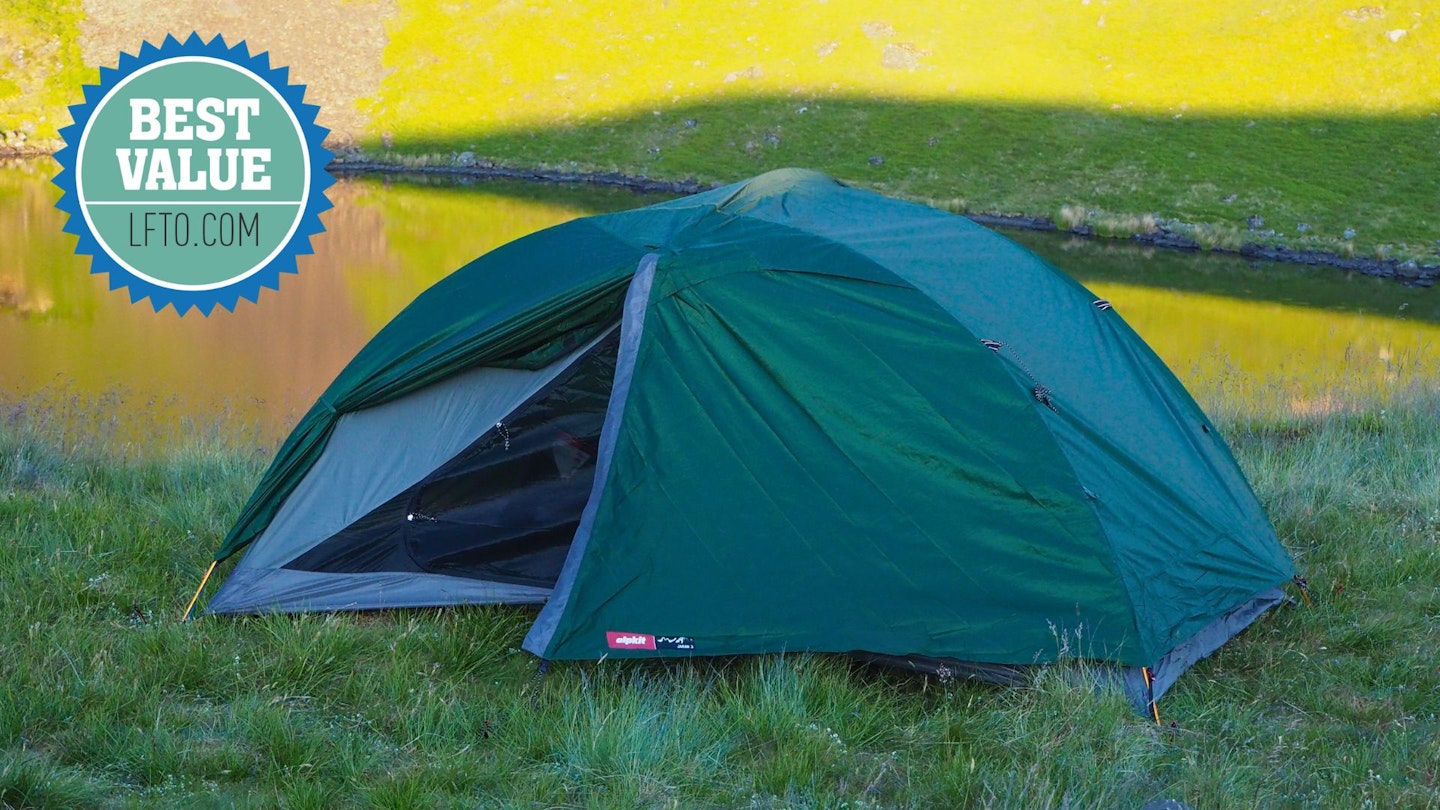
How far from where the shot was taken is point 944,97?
4216cm

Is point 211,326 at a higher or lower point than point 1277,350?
higher

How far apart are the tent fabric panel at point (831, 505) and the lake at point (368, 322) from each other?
23.1ft

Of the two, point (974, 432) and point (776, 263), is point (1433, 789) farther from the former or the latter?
point (776, 263)

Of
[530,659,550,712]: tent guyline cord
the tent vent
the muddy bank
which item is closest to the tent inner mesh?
[530,659,550,712]: tent guyline cord

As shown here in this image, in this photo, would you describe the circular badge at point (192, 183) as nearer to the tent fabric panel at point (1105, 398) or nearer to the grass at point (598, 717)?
the grass at point (598, 717)

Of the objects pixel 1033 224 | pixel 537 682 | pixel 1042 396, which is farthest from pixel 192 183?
pixel 1042 396

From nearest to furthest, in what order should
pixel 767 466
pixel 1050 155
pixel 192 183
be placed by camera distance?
pixel 767 466 < pixel 192 183 < pixel 1050 155

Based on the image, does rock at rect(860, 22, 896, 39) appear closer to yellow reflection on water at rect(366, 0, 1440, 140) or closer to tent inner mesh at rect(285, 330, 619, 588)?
yellow reflection on water at rect(366, 0, 1440, 140)

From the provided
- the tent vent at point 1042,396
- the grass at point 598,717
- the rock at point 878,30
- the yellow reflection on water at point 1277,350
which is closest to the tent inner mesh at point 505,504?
the grass at point 598,717

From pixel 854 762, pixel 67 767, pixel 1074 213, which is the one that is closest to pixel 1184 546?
pixel 854 762

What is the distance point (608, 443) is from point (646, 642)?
2.94ft

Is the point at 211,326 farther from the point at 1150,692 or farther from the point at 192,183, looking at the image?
the point at 1150,692

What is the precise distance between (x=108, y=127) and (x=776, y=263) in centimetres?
3299

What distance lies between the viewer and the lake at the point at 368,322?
13.7 m
